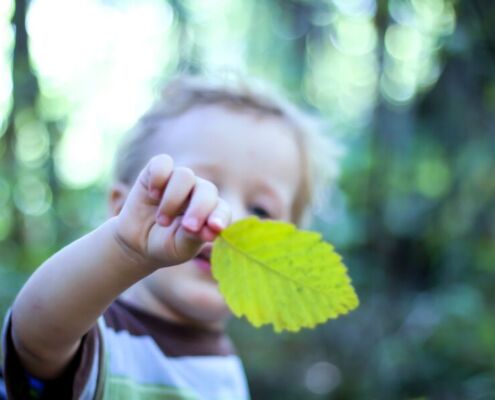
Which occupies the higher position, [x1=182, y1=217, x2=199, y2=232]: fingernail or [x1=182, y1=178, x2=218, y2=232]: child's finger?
[x1=182, y1=178, x2=218, y2=232]: child's finger

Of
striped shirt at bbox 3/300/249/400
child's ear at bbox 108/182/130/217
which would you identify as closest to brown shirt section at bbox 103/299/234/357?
striped shirt at bbox 3/300/249/400

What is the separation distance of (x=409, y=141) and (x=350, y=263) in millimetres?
760

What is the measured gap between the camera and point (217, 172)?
1.19 metres

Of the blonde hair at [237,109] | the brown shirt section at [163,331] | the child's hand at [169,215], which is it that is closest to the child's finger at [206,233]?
the child's hand at [169,215]

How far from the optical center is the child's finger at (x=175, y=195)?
24.8 inches

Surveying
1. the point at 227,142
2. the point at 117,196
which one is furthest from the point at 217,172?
the point at 117,196

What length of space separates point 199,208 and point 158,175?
7 cm

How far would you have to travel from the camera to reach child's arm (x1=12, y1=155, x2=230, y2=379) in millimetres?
626

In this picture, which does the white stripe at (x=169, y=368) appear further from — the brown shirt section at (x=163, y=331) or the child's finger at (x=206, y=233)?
the child's finger at (x=206, y=233)

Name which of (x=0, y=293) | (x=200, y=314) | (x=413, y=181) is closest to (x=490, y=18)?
(x=200, y=314)

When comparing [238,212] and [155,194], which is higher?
[155,194]

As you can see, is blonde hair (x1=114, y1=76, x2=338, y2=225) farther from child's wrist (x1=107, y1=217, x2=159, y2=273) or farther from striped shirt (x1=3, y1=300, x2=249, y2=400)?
child's wrist (x1=107, y1=217, x2=159, y2=273)

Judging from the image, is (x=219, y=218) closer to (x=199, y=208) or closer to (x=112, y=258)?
(x=199, y=208)

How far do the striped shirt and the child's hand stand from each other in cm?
25
